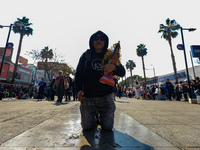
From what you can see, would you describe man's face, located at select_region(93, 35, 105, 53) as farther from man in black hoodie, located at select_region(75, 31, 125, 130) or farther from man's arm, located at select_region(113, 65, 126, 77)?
man's arm, located at select_region(113, 65, 126, 77)

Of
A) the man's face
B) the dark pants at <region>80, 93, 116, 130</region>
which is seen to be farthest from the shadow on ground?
the man's face

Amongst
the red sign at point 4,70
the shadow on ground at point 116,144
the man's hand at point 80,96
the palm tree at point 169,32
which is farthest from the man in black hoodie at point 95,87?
the red sign at point 4,70

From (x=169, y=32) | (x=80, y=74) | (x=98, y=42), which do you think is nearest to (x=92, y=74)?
(x=80, y=74)

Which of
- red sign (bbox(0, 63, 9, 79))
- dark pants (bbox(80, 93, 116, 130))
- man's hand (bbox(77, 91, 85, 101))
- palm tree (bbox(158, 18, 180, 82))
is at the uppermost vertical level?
palm tree (bbox(158, 18, 180, 82))

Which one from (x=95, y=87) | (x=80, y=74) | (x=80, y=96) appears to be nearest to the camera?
(x=80, y=96)

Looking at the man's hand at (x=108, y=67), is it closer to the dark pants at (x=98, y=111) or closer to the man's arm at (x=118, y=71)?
the man's arm at (x=118, y=71)

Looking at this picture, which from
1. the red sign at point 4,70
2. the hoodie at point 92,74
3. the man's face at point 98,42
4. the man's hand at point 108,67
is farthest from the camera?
the red sign at point 4,70

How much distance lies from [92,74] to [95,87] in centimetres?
23

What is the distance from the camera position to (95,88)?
1958 millimetres

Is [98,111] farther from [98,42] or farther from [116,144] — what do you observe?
[98,42]

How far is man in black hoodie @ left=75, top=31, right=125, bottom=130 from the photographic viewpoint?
1781 mm

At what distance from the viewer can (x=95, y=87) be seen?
1966 mm

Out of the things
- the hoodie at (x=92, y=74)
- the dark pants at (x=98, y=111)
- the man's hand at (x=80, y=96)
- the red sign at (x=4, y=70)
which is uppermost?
the red sign at (x=4, y=70)

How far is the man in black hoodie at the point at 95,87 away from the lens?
5.84 feet
